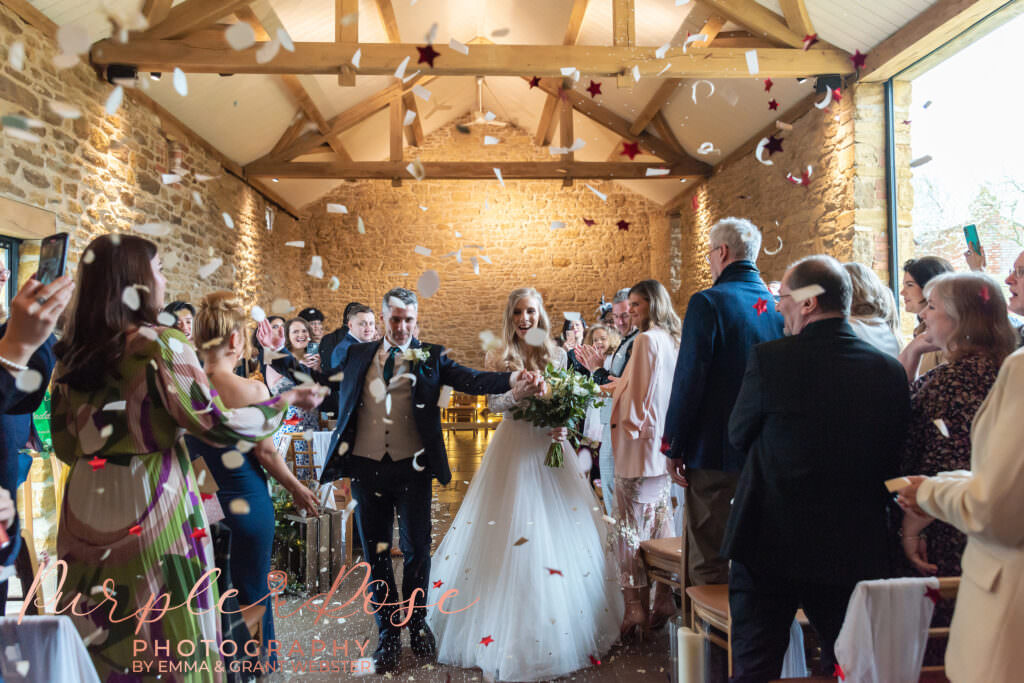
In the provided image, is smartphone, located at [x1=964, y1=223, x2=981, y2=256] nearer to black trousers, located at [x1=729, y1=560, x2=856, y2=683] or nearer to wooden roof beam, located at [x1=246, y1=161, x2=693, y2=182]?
black trousers, located at [x1=729, y1=560, x2=856, y2=683]

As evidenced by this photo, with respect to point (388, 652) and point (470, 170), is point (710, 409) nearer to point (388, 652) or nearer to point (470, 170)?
point (388, 652)

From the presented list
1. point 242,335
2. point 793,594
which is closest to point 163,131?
point 242,335

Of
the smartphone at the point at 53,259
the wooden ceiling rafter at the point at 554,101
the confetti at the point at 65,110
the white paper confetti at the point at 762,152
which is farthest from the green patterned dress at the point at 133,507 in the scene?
the white paper confetti at the point at 762,152

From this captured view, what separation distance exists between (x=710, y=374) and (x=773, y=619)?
2.90 ft

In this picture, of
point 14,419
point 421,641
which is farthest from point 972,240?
point 14,419

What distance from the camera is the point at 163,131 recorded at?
21.1 feet

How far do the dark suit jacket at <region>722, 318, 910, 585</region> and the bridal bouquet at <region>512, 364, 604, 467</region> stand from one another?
1.16 metres

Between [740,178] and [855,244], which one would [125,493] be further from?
[740,178]

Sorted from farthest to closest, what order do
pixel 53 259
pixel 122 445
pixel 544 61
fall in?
pixel 544 61
pixel 53 259
pixel 122 445

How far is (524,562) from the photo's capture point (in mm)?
2592

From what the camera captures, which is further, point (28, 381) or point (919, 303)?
point (919, 303)

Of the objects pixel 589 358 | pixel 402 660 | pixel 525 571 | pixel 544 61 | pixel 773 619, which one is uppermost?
pixel 544 61

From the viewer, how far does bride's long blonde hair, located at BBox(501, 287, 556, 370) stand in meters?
2.98

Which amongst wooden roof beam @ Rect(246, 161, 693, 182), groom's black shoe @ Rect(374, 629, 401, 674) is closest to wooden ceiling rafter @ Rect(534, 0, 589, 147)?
wooden roof beam @ Rect(246, 161, 693, 182)
